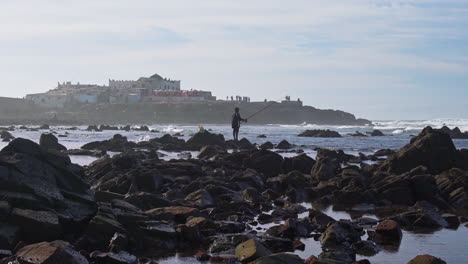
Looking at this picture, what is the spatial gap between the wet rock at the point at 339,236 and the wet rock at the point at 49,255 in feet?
16.1

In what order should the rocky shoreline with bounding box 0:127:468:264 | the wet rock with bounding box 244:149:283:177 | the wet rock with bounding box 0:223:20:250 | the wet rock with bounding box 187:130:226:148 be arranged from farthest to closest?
the wet rock with bounding box 187:130:226:148 → the wet rock with bounding box 244:149:283:177 → the rocky shoreline with bounding box 0:127:468:264 → the wet rock with bounding box 0:223:20:250

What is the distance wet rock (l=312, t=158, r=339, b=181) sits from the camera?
25009 mm

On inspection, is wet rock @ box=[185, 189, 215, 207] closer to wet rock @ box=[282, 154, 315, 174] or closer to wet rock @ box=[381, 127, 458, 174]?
wet rock @ box=[381, 127, 458, 174]

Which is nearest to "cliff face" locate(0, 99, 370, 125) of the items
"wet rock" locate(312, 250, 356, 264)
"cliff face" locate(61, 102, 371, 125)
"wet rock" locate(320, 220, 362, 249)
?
"cliff face" locate(61, 102, 371, 125)

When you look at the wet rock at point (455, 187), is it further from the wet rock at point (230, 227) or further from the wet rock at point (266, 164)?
the wet rock at point (230, 227)

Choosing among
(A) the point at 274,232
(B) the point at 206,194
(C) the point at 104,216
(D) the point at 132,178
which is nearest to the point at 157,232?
(C) the point at 104,216

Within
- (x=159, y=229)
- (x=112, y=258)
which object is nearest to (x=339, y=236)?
(x=159, y=229)

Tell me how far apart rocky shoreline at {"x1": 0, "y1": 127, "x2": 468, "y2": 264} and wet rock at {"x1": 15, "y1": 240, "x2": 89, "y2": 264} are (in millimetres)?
22

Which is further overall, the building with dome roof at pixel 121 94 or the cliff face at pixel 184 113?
the building with dome roof at pixel 121 94

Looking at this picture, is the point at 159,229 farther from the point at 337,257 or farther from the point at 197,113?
the point at 197,113

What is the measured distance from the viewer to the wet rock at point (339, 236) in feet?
43.7

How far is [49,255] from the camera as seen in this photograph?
1049 cm

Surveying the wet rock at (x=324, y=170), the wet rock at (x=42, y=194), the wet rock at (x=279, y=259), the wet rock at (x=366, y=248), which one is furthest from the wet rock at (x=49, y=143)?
the wet rock at (x=279, y=259)

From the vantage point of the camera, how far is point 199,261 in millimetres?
12180
